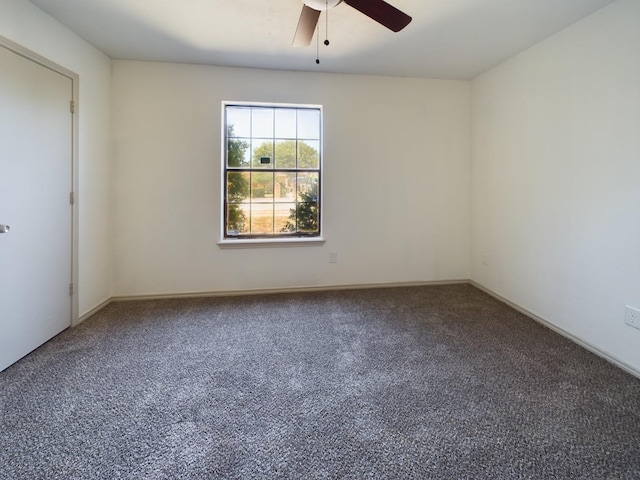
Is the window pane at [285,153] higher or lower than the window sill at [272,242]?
higher

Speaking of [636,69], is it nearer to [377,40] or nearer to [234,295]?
[377,40]

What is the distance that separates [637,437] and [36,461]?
2746 millimetres

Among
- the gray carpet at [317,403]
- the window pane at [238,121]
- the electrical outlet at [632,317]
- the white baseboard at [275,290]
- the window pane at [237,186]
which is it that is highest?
the window pane at [238,121]

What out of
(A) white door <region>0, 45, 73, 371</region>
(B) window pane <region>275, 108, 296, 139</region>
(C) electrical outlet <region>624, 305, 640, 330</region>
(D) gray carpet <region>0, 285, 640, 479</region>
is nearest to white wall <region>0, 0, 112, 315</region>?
(A) white door <region>0, 45, 73, 371</region>

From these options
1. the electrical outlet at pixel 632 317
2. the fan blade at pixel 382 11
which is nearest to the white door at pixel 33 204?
the fan blade at pixel 382 11

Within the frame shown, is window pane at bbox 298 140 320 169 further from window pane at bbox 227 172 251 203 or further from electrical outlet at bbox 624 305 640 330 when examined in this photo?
electrical outlet at bbox 624 305 640 330

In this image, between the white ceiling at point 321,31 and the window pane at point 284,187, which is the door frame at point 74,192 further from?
the window pane at point 284,187

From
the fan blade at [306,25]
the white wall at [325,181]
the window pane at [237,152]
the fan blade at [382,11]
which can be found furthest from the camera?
the window pane at [237,152]

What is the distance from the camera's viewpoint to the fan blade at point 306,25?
1883 millimetres

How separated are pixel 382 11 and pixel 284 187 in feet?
6.86

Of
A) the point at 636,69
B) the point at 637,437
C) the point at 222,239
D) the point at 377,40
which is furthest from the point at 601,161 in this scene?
the point at 222,239

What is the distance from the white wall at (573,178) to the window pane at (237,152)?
2807 mm

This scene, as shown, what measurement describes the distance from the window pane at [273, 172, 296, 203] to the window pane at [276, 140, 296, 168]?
0.35ft

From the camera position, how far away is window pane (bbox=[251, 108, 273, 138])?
3.48 metres
